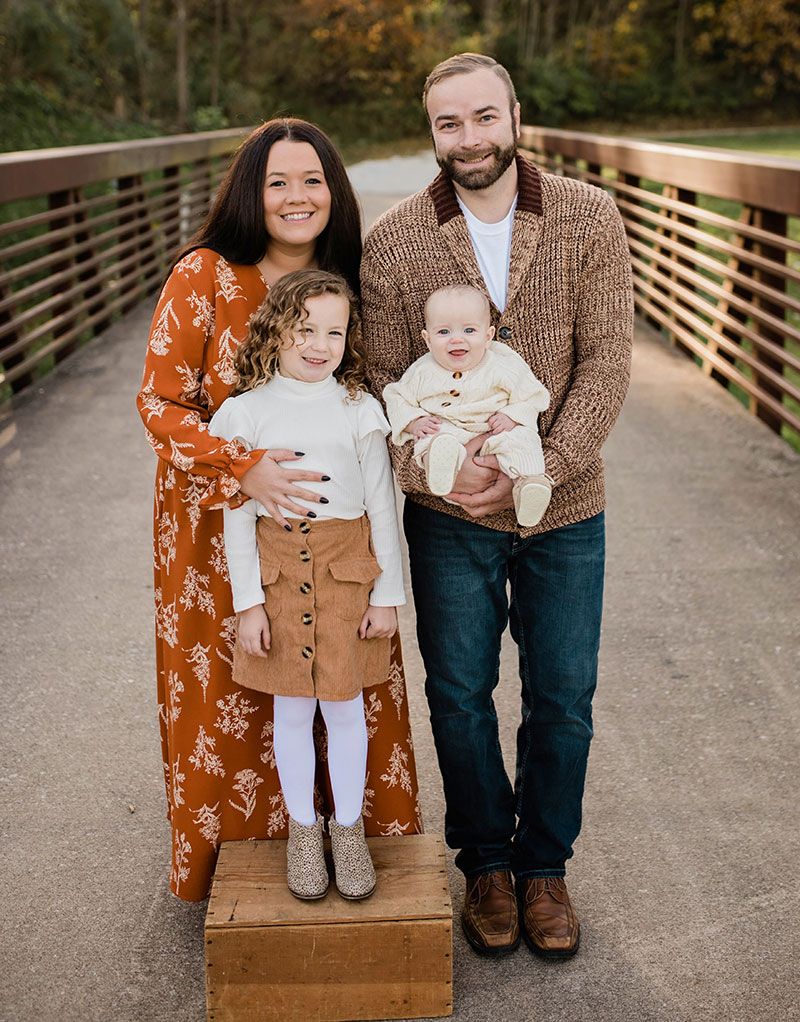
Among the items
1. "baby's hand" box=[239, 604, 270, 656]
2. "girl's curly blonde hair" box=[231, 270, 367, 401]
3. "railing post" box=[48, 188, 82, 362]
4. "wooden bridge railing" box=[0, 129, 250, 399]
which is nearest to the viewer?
A: "girl's curly blonde hair" box=[231, 270, 367, 401]

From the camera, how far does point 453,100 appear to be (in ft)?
8.18

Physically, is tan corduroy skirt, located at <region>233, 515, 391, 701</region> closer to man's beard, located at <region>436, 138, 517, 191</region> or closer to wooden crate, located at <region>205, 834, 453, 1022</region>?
wooden crate, located at <region>205, 834, 453, 1022</region>

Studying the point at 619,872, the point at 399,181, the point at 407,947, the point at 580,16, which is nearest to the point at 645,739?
the point at 619,872

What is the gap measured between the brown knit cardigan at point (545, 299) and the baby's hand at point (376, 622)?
0.28 m

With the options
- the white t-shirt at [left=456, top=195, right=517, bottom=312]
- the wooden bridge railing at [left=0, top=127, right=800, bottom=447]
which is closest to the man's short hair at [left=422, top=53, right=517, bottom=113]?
the white t-shirt at [left=456, top=195, right=517, bottom=312]

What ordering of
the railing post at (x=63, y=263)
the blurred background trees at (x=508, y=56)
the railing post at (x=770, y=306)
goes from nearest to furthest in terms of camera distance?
the railing post at (x=770, y=306), the railing post at (x=63, y=263), the blurred background trees at (x=508, y=56)

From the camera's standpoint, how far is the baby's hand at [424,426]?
2.47 metres

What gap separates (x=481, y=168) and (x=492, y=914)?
1.77m

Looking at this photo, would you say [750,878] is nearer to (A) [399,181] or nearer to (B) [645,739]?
(B) [645,739]

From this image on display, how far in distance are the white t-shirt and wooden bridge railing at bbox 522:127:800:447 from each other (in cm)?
409

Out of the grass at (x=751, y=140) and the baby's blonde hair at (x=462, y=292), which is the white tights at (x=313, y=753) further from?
the grass at (x=751, y=140)

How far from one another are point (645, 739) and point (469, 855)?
108cm

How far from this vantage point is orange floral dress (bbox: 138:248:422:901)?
2.58 meters

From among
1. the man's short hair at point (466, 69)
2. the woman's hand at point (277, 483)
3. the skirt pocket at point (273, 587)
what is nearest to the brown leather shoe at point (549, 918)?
the skirt pocket at point (273, 587)
